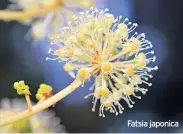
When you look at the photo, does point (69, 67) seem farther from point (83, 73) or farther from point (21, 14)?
point (21, 14)

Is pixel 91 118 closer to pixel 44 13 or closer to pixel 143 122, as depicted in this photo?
pixel 143 122

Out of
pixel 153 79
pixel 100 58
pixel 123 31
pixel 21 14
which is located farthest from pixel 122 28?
pixel 21 14

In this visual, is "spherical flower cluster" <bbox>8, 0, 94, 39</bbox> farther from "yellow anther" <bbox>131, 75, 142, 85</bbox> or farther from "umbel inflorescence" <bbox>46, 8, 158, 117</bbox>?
"yellow anther" <bbox>131, 75, 142, 85</bbox>

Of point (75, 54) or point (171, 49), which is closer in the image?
point (75, 54)

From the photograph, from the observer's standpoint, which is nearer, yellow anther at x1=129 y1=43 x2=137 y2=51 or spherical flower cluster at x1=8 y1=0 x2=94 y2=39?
yellow anther at x1=129 y1=43 x2=137 y2=51

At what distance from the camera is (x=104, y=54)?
1222mm

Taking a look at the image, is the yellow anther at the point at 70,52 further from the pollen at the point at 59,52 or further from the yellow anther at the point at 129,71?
the yellow anther at the point at 129,71

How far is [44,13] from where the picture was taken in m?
1.37

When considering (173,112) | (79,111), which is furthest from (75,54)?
(173,112)

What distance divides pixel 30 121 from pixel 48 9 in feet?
1.22

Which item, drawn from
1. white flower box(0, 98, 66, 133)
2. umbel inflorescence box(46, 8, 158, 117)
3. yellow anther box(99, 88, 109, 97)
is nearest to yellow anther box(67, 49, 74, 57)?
umbel inflorescence box(46, 8, 158, 117)

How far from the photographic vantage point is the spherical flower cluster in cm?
136

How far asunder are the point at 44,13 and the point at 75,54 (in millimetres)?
235

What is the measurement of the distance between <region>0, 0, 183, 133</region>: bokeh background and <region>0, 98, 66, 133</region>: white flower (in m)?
0.02
